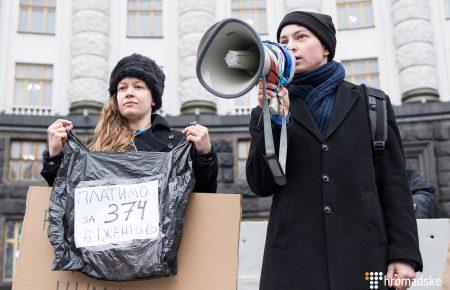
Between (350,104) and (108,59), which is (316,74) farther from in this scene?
(108,59)

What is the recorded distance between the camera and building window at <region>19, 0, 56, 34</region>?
Answer: 19.1 meters

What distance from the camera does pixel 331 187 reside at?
259 cm

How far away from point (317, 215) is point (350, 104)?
22.4 inches

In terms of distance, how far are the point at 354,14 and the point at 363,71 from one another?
205cm

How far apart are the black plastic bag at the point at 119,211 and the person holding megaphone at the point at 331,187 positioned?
1.36 ft

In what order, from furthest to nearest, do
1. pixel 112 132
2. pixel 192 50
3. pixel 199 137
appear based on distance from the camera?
pixel 192 50 → pixel 112 132 → pixel 199 137

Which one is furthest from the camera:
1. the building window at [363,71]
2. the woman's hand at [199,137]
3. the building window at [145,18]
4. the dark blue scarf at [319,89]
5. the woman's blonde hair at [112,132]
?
the building window at [145,18]

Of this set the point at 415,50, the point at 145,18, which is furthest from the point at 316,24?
the point at 145,18

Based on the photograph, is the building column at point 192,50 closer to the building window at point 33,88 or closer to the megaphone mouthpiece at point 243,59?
the building window at point 33,88

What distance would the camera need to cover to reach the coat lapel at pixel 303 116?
8.87 ft

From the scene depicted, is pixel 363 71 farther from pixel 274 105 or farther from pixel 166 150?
pixel 274 105

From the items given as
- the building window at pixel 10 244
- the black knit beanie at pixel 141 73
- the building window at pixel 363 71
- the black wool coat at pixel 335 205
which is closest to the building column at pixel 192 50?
the building window at pixel 363 71

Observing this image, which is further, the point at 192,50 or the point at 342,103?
the point at 192,50

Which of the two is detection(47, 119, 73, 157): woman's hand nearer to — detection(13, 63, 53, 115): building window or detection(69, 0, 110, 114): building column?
detection(69, 0, 110, 114): building column
